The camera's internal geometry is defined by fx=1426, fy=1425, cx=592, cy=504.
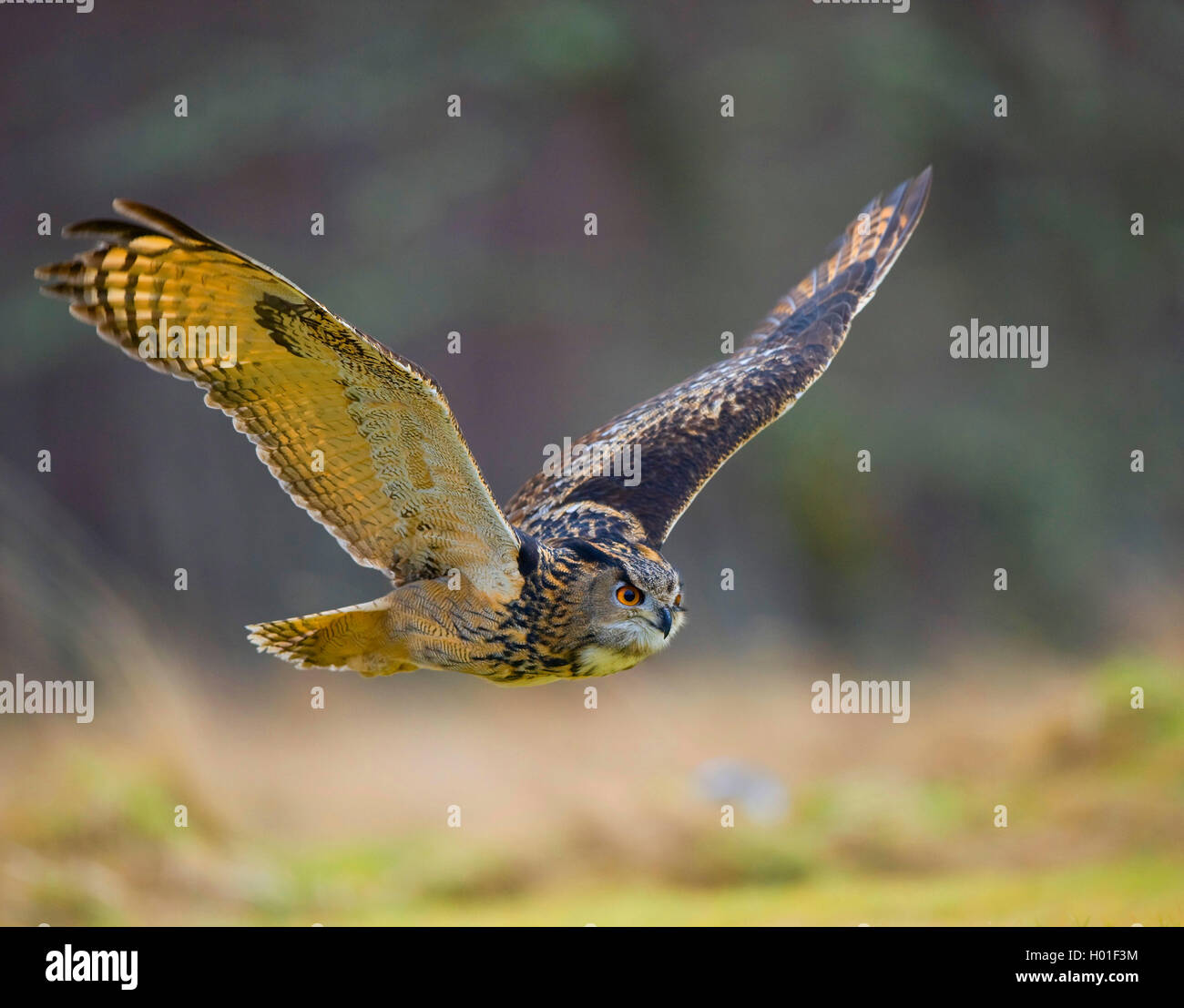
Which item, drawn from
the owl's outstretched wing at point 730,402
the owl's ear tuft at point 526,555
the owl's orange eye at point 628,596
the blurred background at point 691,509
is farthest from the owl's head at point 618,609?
the blurred background at point 691,509

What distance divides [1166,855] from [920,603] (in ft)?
11.5

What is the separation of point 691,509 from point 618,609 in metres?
9.73

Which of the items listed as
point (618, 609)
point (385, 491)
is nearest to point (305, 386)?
point (385, 491)

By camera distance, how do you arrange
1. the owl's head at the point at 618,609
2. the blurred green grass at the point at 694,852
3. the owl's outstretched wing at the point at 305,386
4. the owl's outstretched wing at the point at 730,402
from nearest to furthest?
the owl's outstretched wing at the point at 305,386
the owl's head at the point at 618,609
the owl's outstretched wing at the point at 730,402
the blurred green grass at the point at 694,852

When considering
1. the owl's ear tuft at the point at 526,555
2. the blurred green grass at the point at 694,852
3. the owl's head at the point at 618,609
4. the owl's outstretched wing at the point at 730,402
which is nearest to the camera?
the owl's ear tuft at the point at 526,555

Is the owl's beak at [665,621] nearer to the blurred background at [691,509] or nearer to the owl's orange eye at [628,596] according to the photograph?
the owl's orange eye at [628,596]

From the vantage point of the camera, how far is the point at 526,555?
4.77 m

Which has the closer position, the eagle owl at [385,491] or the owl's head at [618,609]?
the eagle owl at [385,491]

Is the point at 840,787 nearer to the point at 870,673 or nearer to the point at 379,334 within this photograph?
the point at 870,673

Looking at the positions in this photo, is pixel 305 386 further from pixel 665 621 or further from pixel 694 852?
pixel 694 852

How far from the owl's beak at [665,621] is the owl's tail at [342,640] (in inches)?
36.1

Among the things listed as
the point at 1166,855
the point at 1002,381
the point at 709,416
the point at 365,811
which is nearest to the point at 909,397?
the point at 1002,381

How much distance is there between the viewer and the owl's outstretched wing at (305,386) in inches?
166

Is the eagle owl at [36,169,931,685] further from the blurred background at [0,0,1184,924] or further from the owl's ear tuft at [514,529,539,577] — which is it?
the blurred background at [0,0,1184,924]
